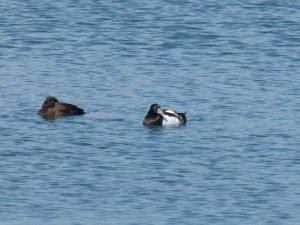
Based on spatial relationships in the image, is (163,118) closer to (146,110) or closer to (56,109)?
(146,110)

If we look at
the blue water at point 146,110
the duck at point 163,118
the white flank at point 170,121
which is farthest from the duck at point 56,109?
the white flank at point 170,121

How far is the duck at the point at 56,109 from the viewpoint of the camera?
2822 cm

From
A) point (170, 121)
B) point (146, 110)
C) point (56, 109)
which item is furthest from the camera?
point (146, 110)

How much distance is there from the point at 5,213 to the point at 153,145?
5.46m

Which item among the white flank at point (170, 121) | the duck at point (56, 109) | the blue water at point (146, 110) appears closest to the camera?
the blue water at point (146, 110)

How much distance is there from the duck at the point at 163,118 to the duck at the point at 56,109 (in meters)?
1.49

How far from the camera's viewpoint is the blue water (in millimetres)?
21594

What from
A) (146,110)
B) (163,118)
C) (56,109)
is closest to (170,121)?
(163,118)

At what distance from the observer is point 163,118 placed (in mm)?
27703

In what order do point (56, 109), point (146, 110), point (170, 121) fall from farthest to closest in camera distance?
point (146, 110) < point (56, 109) < point (170, 121)

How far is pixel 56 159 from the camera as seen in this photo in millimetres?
24391

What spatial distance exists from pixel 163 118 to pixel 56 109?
2.23m

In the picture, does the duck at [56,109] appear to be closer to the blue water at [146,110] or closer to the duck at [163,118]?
the blue water at [146,110]

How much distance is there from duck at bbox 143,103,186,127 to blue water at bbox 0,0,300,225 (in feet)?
0.58
